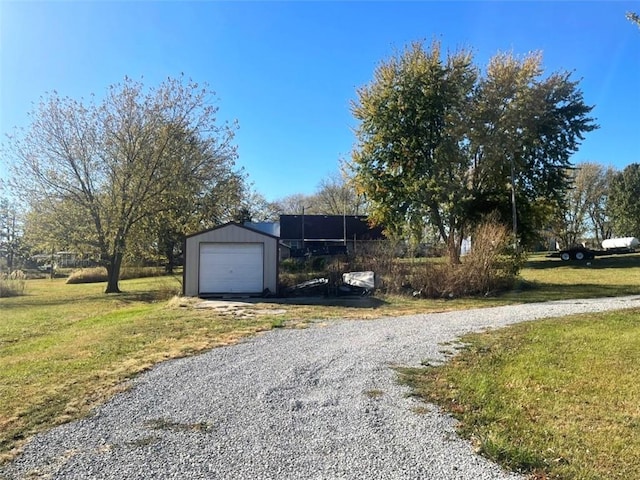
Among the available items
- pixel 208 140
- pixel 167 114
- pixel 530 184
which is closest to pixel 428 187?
pixel 530 184

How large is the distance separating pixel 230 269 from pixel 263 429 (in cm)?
1372

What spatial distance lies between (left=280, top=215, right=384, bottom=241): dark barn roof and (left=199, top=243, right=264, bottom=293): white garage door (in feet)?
95.8

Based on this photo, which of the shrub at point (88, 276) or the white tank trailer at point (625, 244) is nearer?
the shrub at point (88, 276)

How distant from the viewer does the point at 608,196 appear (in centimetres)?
4303

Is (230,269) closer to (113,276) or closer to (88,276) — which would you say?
(113,276)

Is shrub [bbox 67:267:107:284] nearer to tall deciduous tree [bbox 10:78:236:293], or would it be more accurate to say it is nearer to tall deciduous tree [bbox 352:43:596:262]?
tall deciduous tree [bbox 10:78:236:293]

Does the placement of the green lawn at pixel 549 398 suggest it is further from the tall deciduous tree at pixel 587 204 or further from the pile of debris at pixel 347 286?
the tall deciduous tree at pixel 587 204

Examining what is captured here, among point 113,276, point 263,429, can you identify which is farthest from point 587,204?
point 263,429

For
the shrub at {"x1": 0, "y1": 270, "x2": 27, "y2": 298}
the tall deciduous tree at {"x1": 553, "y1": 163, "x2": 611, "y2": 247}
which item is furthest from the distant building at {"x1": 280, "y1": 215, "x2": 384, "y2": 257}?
the shrub at {"x1": 0, "y1": 270, "x2": 27, "y2": 298}

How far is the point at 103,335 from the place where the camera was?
9.23m

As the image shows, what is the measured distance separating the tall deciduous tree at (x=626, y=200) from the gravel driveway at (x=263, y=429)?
41.2 m

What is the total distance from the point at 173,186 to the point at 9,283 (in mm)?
9718

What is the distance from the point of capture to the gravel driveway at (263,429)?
10.6ft

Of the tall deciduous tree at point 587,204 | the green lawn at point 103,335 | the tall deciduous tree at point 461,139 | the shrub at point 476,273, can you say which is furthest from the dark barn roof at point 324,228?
the shrub at point 476,273
